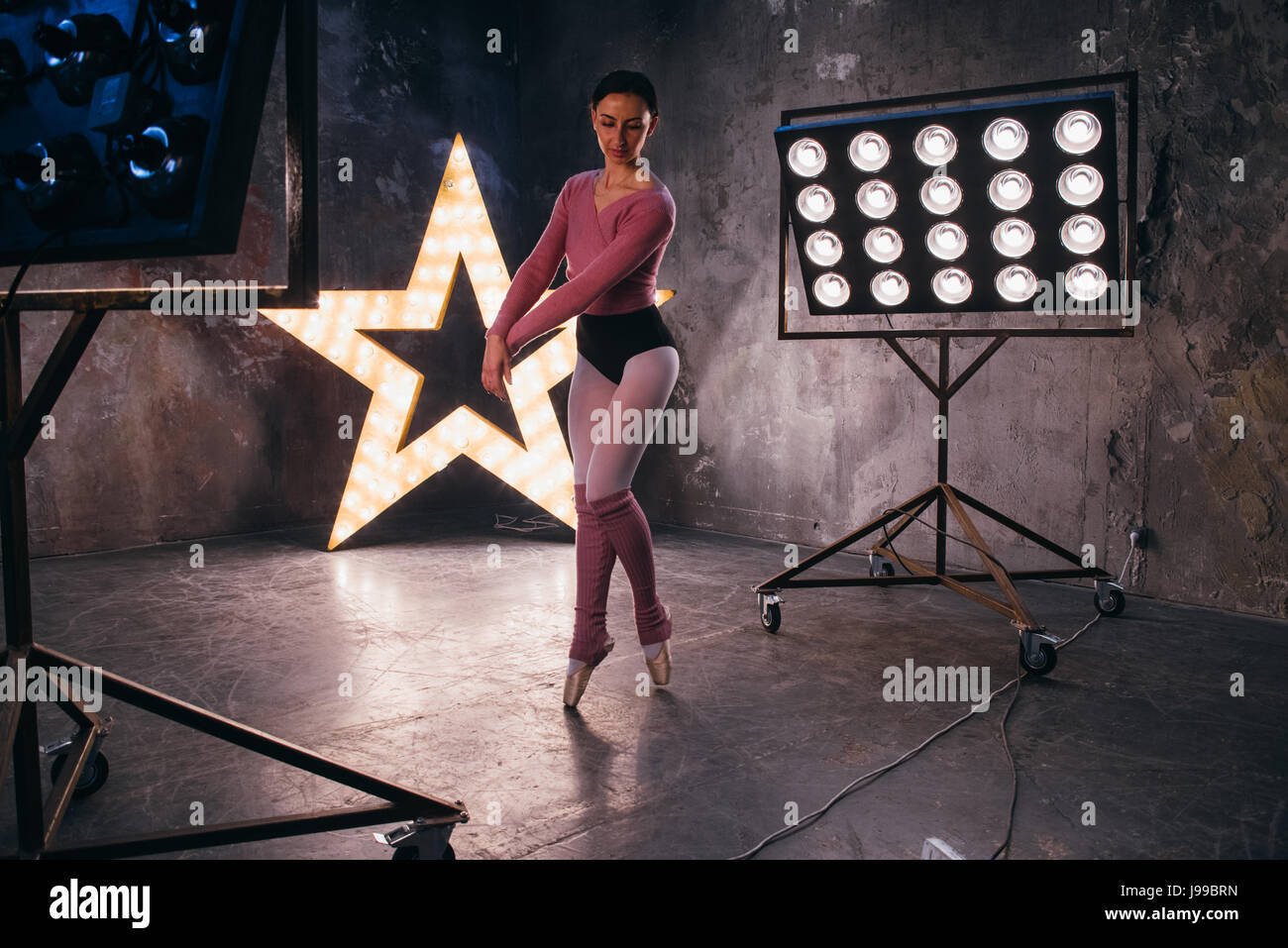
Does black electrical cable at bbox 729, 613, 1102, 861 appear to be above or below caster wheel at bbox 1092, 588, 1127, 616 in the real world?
below

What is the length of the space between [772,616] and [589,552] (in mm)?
1032

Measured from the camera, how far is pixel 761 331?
206 inches

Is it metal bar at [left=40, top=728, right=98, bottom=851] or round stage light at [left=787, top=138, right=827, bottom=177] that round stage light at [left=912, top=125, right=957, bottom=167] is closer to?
round stage light at [left=787, top=138, right=827, bottom=177]

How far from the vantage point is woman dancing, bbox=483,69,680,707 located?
2.50 meters

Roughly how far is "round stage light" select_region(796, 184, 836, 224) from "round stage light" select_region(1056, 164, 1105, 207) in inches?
30.0

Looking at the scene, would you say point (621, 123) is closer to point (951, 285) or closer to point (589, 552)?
point (589, 552)

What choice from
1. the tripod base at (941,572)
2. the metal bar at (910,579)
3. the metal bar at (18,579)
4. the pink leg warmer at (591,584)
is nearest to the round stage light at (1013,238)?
the tripod base at (941,572)

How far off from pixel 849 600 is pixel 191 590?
9.19ft

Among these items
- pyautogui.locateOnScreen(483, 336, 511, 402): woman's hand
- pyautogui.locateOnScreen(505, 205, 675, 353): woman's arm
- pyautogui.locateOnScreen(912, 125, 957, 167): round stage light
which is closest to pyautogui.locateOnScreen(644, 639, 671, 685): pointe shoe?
pyautogui.locateOnScreen(483, 336, 511, 402): woman's hand

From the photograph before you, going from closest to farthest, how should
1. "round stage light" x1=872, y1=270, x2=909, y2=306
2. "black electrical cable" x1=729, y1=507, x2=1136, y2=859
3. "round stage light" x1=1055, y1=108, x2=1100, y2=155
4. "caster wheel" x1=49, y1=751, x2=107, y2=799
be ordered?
"black electrical cable" x1=729, y1=507, x2=1136, y2=859 → "caster wheel" x1=49, y1=751, x2=107, y2=799 → "round stage light" x1=1055, y1=108, x2=1100, y2=155 → "round stage light" x1=872, y1=270, x2=909, y2=306

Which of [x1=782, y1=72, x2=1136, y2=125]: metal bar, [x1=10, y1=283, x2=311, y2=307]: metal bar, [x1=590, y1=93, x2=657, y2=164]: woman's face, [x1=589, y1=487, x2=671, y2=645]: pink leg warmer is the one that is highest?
[x1=782, y1=72, x2=1136, y2=125]: metal bar

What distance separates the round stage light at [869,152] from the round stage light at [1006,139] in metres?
0.34
